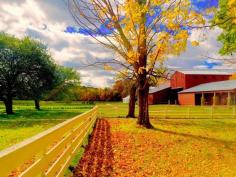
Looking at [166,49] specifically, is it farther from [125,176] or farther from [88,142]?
[125,176]

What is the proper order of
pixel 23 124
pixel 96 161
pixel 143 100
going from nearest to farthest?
pixel 96 161 < pixel 143 100 < pixel 23 124

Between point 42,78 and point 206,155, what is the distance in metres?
36.6

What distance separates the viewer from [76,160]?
10.2m

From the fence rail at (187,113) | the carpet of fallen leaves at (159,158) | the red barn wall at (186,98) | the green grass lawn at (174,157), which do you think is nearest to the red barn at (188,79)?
the red barn wall at (186,98)

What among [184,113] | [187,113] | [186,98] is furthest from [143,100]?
[186,98]

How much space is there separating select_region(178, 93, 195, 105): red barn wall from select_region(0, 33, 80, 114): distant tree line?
31.2 meters

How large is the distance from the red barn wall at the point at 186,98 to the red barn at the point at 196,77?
2.60 m

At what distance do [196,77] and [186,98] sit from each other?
6833 mm

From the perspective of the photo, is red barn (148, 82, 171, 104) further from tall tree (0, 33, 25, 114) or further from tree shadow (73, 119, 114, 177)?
tree shadow (73, 119, 114, 177)

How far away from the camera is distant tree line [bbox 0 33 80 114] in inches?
1770

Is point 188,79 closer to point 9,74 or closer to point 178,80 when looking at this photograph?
point 178,80

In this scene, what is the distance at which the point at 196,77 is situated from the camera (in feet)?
251

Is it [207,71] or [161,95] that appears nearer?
[207,71]

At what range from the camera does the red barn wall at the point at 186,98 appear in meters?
68.8
